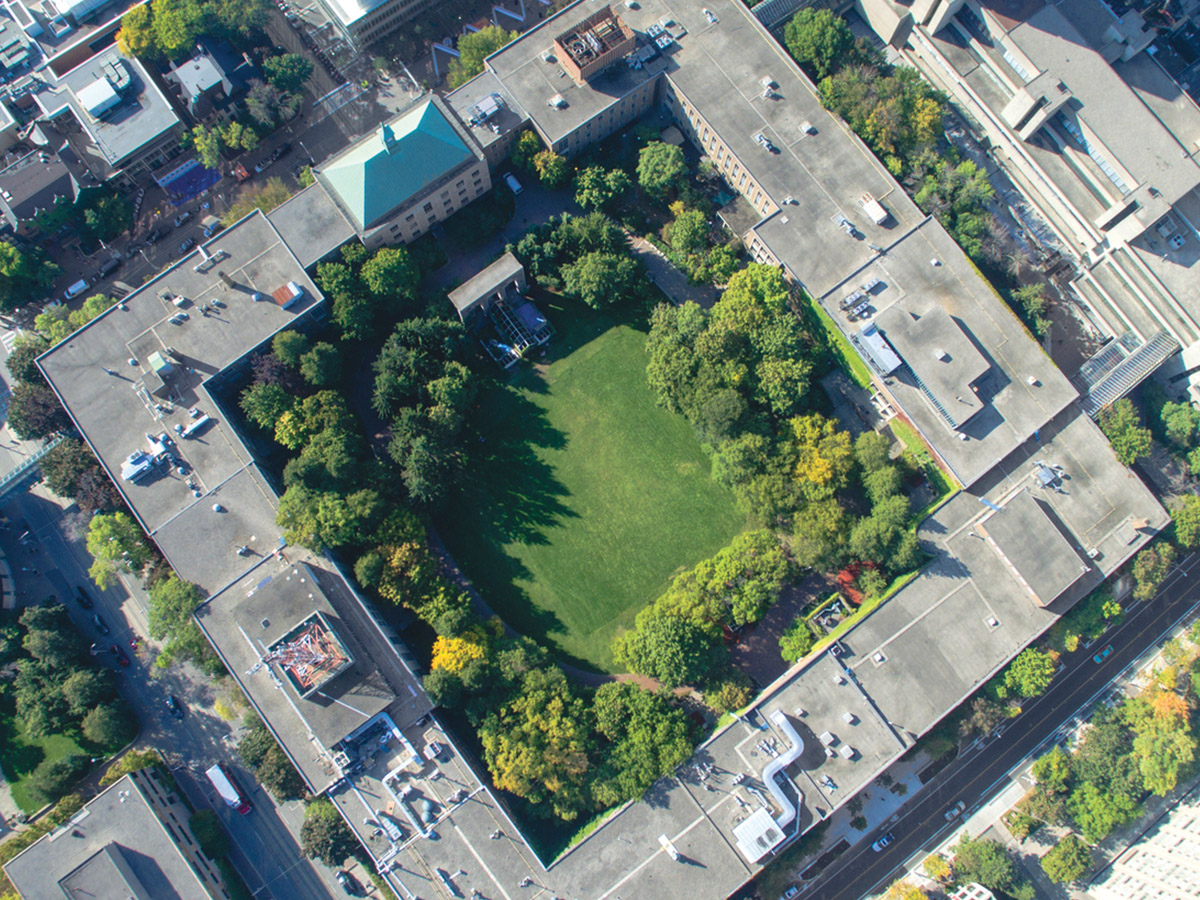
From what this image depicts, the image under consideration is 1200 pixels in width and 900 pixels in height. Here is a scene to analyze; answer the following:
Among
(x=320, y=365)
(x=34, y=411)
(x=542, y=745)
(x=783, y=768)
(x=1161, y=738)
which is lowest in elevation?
(x=1161, y=738)

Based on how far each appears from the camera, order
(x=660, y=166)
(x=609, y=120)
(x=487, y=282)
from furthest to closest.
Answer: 1. (x=609, y=120)
2. (x=660, y=166)
3. (x=487, y=282)

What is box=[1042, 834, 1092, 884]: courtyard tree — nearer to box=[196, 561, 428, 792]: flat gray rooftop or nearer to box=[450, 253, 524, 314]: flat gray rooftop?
box=[196, 561, 428, 792]: flat gray rooftop

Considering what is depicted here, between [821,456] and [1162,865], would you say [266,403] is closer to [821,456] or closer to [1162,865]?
[821,456]

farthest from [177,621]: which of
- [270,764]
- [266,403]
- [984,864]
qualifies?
[984,864]

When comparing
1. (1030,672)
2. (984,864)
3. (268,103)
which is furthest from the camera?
(268,103)

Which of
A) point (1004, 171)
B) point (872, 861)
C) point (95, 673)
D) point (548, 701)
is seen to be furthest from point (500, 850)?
point (1004, 171)
